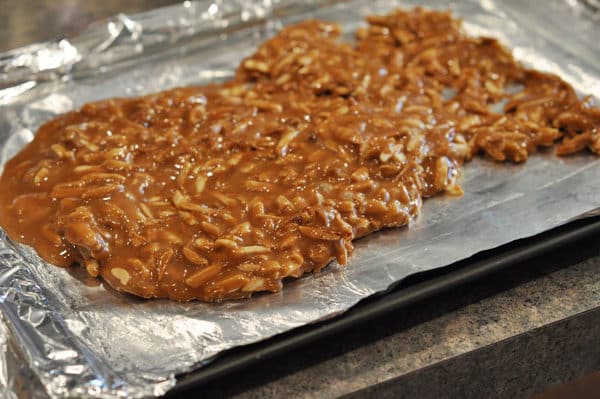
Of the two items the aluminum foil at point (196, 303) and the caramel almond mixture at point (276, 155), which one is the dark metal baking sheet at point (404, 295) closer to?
the aluminum foil at point (196, 303)

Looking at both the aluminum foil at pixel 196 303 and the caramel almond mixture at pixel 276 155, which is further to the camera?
the caramel almond mixture at pixel 276 155

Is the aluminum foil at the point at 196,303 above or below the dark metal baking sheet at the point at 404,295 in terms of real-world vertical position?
above

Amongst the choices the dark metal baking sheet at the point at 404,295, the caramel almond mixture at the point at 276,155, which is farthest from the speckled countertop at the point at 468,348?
the caramel almond mixture at the point at 276,155

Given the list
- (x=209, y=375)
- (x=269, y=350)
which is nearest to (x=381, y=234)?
(x=269, y=350)

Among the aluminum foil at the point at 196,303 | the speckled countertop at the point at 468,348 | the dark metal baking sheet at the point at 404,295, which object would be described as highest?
the aluminum foil at the point at 196,303

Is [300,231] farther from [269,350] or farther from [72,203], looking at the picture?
[72,203]
